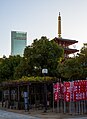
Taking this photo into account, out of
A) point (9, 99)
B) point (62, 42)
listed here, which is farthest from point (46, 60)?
point (62, 42)

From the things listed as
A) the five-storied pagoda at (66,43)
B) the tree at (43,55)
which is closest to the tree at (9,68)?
the tree at (43,55)

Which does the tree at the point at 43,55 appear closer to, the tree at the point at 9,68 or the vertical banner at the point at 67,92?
the tree at the point at 9,68

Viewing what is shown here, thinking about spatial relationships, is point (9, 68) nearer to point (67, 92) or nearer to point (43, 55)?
point (43, 55)

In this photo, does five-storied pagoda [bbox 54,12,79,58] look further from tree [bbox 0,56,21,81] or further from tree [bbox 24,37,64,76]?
tree [bbox 24,37,64,76]

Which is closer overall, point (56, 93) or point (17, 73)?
point (56, 93)

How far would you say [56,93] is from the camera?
26.4m

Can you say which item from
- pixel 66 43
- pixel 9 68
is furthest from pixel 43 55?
pixel 66 43

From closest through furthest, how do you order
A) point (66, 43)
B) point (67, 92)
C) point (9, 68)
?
point (67, 92) → point (9, 68) → point (66, 43)

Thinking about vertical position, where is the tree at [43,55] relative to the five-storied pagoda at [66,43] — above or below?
below

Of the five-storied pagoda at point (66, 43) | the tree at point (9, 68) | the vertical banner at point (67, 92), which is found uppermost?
the five-storied pagoda at point (66, 43)

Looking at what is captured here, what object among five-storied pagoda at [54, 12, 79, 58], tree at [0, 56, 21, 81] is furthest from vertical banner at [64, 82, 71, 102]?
five-storied pagoda at [54, 12, 79, 58]

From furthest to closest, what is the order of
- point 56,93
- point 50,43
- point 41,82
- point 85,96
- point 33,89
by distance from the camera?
1. point 50,43
2. point 33,89
3. point 41,82
4. point 56,93
5. point 85,96

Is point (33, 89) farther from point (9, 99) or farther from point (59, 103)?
point (59, 103)

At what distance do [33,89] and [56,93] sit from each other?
7.43 m
